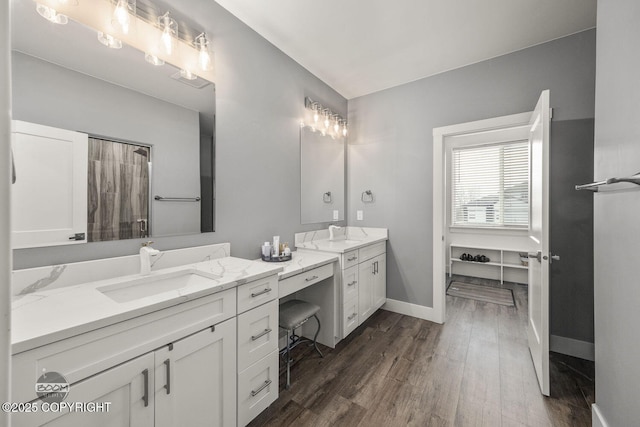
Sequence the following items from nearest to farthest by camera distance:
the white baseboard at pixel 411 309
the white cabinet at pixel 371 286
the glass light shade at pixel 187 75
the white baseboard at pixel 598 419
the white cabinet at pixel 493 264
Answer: the white baseboard at pixel 598 419, the glass light shade at pixel 187 75, the white cabinet at pixel 371 286, the white baseboard at pixel 411 309, the white cabinet at pixel 493 264

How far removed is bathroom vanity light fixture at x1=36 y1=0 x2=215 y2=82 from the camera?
49.1 inches

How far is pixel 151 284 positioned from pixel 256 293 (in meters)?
0.54

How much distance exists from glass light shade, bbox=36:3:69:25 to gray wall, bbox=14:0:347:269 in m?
0.63

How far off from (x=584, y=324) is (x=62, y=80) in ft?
12.6

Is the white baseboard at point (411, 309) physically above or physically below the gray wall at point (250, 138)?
below

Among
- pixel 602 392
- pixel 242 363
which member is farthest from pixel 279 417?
pixel 602 392

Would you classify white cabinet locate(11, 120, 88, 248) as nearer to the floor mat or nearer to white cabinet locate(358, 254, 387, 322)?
white cabinet locate(358, 254, 387, 322)

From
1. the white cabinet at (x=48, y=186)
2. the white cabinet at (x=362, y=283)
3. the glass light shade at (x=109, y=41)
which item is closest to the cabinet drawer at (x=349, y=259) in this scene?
the white cabinet at (x=362, y=283)

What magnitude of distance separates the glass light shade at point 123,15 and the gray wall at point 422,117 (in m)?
2.41

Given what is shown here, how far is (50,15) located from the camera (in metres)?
1.18

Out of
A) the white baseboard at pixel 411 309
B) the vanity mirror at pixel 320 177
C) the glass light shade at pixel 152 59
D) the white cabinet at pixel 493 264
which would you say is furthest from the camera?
the white cabinet at pixel 493 264

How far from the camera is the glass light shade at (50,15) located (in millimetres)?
1159

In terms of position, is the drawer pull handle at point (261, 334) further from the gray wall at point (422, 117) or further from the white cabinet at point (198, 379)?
the gray wall at point (422, 117)

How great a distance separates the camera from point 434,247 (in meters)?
2.78
